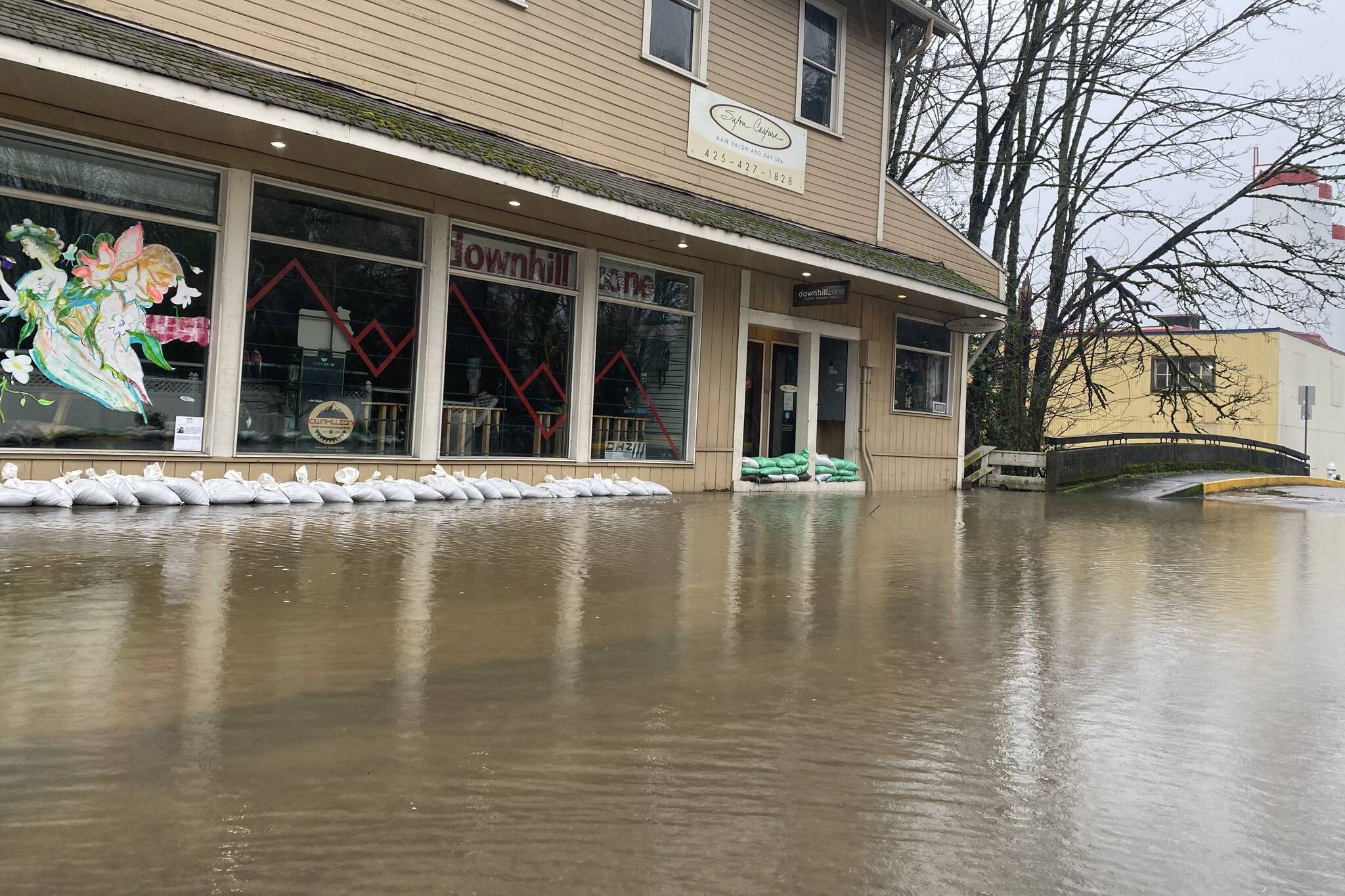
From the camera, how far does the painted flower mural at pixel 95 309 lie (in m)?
8.09

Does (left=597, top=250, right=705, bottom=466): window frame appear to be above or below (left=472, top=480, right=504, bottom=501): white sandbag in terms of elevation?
above

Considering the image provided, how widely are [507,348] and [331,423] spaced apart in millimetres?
2292

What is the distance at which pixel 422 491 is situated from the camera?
997cm

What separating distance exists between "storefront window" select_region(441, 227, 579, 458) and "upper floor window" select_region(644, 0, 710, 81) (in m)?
3.04

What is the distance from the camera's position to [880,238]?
53.9 feet

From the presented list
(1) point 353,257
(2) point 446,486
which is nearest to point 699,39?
(1) point 353,257

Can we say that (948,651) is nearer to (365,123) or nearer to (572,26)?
(365,123)

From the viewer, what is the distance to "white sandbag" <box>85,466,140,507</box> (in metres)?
7.86

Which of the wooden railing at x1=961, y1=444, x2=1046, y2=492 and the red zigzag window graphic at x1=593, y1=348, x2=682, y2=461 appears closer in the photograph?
the red zigzag window graphic at x1=593, y1=348, x2=682, y2=461

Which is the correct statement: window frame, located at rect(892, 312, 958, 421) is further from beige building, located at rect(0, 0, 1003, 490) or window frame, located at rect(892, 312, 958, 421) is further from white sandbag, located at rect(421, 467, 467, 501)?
white sandbag, located at rect(421, 467, 467, 501)

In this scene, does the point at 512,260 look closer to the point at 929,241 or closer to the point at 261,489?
the point at 261,489

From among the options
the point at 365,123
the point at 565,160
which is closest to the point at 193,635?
the point at 365,123

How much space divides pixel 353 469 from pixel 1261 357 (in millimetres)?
39118

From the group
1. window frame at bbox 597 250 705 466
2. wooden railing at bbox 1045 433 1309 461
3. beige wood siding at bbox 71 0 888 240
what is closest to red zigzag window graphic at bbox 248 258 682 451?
window frame at bbox 597 250 705 466
